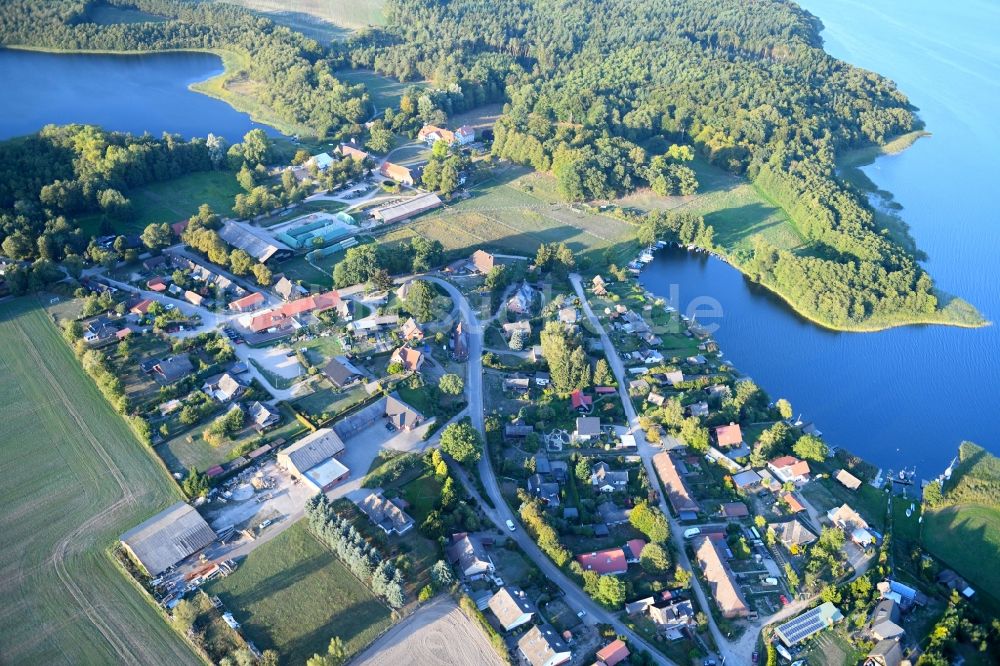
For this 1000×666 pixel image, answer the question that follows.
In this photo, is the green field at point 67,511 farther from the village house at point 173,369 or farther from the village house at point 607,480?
the village house at point 607,480

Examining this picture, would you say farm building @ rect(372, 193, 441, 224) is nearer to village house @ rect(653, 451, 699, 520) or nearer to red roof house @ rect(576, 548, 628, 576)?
village house @ rect(653, 451, 699, 520)

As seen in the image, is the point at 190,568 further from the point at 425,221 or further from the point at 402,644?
the point at 425,221

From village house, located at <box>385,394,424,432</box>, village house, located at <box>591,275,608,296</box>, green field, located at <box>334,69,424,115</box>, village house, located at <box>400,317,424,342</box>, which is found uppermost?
green field, located at <box>334,69,424,115</box>

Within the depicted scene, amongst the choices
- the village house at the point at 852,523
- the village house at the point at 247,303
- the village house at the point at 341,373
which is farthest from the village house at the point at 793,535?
the village house at the point at 247,303

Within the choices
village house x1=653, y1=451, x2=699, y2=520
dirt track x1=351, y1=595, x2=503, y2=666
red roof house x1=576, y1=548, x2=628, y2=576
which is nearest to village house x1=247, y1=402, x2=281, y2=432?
dirt track x1=351, y1=595, x2=503, y2=666

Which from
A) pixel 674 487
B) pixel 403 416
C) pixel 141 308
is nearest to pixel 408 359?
pixel 403 416

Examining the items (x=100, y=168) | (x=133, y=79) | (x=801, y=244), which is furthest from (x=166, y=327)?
(x=133, y=79)
